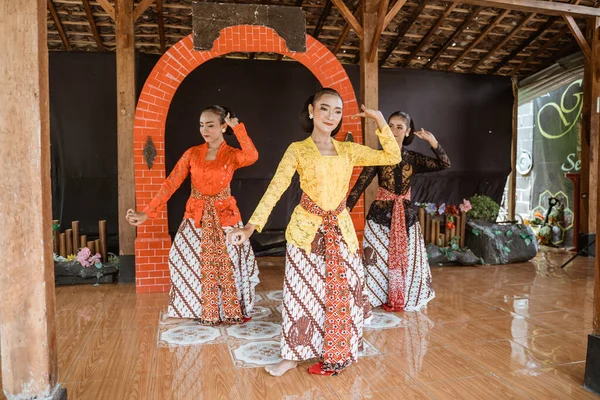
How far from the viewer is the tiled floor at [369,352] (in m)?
2.46

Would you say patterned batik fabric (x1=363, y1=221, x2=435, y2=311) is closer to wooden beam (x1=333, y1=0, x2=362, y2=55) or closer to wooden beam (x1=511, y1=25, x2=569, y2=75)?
wooden beam (x1=333, y1=0, x2=362, y2=55)

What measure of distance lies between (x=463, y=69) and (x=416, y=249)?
5.36 metres

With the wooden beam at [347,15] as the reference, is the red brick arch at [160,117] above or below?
below

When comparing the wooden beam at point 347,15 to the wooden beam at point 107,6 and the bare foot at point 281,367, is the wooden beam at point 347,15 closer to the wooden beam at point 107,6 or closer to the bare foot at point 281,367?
the wooden beam at point 107,6

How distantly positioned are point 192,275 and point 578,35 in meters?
5.75

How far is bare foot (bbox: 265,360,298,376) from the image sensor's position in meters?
2.61

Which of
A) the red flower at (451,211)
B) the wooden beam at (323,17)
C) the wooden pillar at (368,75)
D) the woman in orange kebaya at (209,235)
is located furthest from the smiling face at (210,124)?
the red flower at (451,211)

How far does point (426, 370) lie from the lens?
8.90 ft

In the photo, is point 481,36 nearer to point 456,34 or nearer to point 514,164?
point 456,34

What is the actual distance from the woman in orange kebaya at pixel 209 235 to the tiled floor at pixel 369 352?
180 millimetres

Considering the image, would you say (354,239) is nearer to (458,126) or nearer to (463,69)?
(458,126)

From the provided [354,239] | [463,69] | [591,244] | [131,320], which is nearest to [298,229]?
[354,239]

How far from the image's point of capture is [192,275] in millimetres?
3615

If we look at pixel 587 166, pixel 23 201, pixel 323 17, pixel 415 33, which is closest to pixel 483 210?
pixel 587 166
